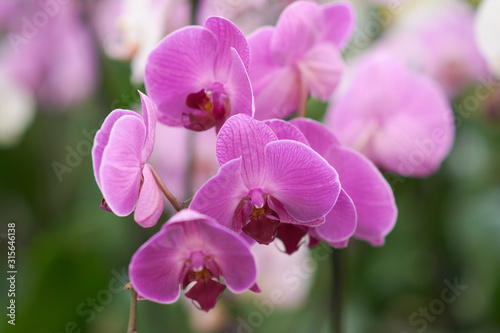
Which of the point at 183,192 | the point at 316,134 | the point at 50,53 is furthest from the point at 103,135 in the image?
the point at 50,53

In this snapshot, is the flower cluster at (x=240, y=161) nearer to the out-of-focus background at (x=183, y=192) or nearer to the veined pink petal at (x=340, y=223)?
the veined pink petal at (x=340, y=223)

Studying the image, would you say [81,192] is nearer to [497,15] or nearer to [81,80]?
[81,80]

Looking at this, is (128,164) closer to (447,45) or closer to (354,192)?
(354,192)

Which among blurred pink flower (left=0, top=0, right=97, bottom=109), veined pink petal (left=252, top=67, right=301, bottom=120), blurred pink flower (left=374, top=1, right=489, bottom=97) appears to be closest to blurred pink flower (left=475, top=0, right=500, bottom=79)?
veined pink petal (left=252, top=67, right=301, bottom=120)

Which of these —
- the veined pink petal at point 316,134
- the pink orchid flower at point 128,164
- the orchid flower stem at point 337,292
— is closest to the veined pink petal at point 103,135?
the pink orchid flower at point 128,164

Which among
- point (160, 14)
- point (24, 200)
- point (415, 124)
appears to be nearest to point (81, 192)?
point (24, 200)

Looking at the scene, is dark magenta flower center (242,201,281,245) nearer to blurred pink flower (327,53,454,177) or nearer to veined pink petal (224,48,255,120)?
veined pink petal (224,48,255,120)

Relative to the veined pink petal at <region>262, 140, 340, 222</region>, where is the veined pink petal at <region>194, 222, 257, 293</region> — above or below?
below
